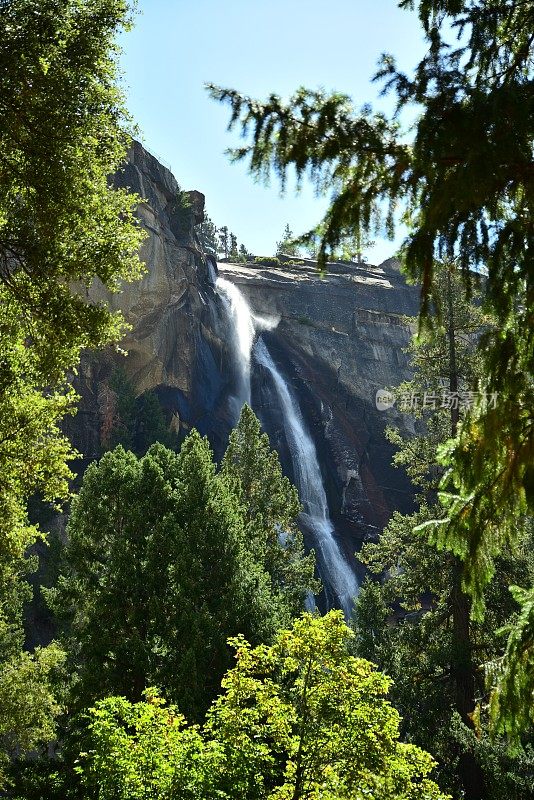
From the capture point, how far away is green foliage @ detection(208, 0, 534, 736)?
4113 mm

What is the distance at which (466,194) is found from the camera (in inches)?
160

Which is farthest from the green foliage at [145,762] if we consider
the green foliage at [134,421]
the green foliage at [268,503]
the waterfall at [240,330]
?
the waterfall at [240,330]

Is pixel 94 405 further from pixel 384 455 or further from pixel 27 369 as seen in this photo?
pixel 27 369

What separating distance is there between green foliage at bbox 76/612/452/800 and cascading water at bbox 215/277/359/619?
28.9 m

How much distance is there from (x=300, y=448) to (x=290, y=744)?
120 ft

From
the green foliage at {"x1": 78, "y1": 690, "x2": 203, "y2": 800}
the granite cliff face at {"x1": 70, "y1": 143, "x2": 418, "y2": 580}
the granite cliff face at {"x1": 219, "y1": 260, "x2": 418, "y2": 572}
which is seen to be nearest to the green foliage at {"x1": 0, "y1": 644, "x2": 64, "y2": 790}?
the green foliage at {"x1": 78, "y1": 690, "x2": 203, "y2": 800}

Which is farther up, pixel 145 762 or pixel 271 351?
pixel 271 351

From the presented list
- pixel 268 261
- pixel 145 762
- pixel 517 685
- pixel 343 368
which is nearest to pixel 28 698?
pixel 145 762

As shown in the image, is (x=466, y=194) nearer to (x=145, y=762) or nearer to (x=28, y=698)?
(x=145, y=762)

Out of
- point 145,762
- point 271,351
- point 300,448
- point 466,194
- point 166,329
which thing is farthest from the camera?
point 271,351

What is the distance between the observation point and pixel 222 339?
1836 inches

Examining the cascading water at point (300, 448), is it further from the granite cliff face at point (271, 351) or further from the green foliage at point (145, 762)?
the green foliage at point (145, 762)

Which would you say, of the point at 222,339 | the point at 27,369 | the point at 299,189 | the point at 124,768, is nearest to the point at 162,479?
the point at 27,369

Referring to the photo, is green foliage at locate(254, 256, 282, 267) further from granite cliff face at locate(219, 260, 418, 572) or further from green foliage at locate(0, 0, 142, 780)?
green foliage at locate(0, 0, 142, 780)
